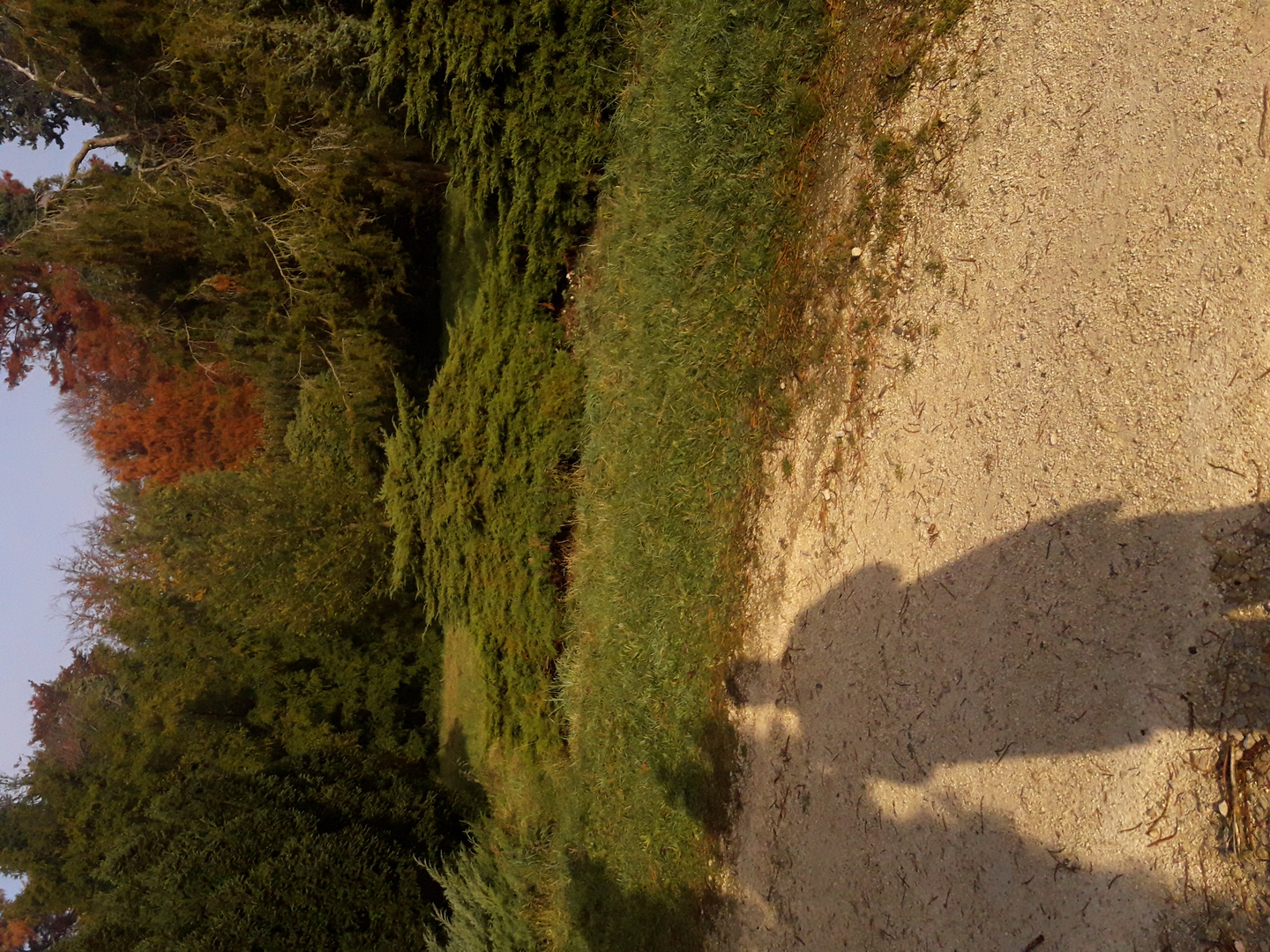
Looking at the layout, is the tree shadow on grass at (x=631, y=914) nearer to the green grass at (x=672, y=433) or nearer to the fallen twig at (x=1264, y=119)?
the green grass at (x=672, y=433)

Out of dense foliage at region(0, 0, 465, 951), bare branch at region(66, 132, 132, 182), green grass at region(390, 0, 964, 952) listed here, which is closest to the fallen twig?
green grass at region(390, 0, 964, 952)

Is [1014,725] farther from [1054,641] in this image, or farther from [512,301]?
[512,301]

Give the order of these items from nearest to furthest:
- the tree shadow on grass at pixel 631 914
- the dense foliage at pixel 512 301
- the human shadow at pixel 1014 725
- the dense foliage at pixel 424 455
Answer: the human shadow at pixel 1014 725 < the tree shadow on grass at pixel 631 914 < the dense foliage at pixel 424 455 < the dense foliage at pixel 512 301

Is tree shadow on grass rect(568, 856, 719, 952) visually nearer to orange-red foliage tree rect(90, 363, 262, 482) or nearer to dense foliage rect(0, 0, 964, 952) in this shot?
dense foliage rect(0, 0, 964, 952)

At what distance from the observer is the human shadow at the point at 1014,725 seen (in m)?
3.23

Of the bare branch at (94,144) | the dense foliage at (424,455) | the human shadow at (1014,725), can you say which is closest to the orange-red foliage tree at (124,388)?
the dense foliage at (424,455)

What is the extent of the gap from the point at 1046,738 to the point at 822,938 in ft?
6.92

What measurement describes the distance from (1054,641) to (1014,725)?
18.0 inches

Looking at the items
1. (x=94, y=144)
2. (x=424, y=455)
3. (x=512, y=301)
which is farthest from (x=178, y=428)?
(x=512, y=301)

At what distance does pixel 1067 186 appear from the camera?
3.96m

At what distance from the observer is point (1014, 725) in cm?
386

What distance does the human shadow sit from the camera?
10.6ft

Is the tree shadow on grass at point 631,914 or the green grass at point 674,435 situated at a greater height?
the green grass at point 674,435

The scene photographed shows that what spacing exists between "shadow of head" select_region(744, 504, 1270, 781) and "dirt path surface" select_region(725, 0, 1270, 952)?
0.01 m
